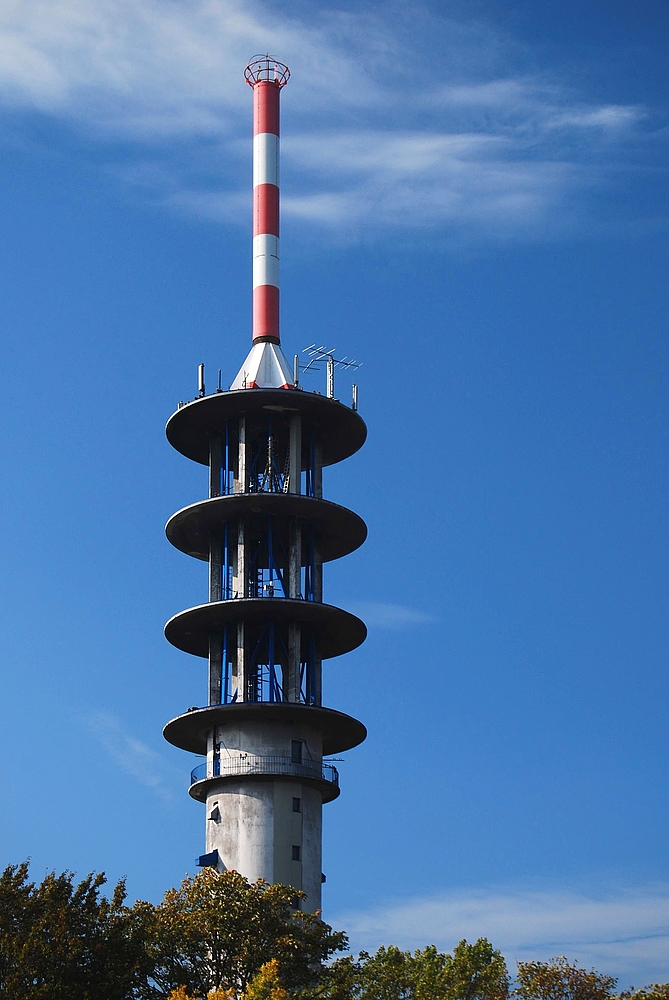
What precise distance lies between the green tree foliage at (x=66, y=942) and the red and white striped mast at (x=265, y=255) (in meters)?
32.8

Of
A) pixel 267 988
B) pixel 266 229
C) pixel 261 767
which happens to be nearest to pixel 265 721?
pixel 261 767

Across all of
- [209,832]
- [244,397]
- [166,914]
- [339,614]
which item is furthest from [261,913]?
[244,397]

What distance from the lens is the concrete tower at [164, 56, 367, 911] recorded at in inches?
3078

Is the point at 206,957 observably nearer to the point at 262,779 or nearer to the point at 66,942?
the point at 66,942

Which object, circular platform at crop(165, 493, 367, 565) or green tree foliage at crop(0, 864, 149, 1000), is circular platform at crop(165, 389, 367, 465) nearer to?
circular platform at crop(165, 493, 367, 565)

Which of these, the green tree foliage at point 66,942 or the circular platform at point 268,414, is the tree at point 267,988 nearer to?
the green tree foliage at point 66,942

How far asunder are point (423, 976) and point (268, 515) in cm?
2606

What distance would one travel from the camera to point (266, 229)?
89.8 meters

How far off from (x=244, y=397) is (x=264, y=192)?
13.6m

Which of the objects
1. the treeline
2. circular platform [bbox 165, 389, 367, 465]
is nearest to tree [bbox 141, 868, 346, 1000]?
the treeline

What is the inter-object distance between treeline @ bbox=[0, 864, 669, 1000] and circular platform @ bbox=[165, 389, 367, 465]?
86.9 feet

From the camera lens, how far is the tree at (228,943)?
61000mm

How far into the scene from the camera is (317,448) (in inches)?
3433

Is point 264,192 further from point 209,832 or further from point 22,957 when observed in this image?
point 22,957
